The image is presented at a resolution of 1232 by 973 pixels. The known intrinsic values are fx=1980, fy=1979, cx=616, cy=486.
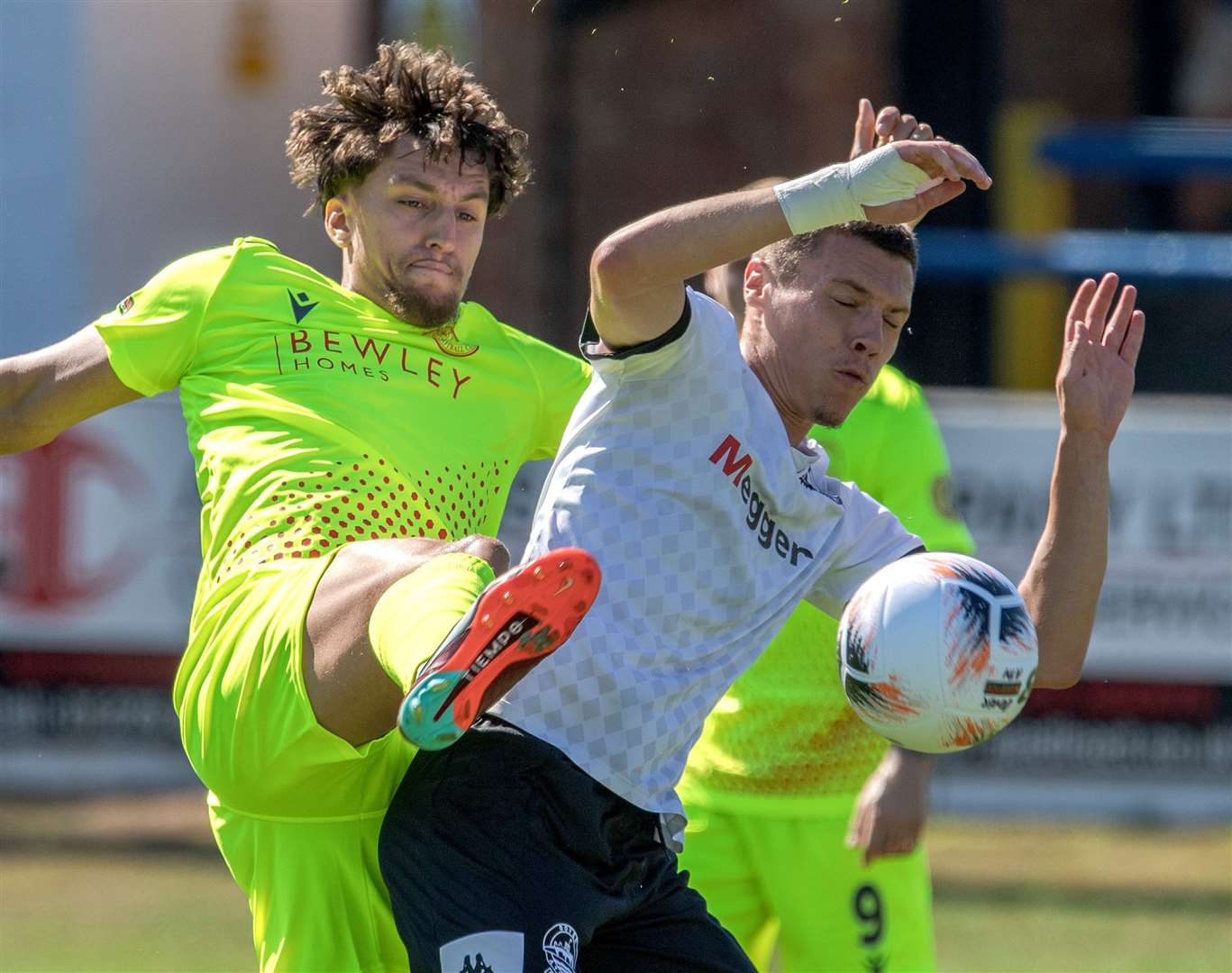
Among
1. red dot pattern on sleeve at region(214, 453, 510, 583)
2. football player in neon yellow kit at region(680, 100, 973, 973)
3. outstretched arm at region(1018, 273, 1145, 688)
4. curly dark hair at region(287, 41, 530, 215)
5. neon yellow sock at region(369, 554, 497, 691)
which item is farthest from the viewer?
football player in neon yellow kit at region(680, 100, 973, 973)

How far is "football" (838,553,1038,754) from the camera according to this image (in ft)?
11.2

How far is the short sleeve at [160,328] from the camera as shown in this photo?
4.04 meters

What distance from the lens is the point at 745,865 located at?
4.87 m

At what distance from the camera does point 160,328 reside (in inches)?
159

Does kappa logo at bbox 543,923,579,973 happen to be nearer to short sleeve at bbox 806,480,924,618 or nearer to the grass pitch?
short sleeve at bbox 806,480,924,618

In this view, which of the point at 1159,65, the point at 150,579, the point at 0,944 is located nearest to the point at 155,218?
the point at 150,579

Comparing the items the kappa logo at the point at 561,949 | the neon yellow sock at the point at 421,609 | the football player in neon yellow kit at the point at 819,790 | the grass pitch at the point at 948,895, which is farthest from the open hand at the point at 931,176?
the grass pitch at the point at 948,895

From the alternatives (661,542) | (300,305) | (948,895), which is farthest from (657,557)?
(948,895)

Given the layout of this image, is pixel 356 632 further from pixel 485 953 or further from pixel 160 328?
pixel 160 328

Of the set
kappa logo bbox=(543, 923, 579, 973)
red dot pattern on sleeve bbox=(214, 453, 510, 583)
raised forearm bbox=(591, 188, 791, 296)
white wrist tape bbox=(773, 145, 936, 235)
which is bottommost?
kappa logo bbox=(543, 923, 579, 973)

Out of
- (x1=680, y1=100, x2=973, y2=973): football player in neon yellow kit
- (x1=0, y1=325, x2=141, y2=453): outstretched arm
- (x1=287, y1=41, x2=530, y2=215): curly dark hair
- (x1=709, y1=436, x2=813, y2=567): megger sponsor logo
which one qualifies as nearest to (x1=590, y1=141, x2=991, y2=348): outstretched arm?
(x1=709, y1=436, x2=813, y2=567): megger sponsor logo

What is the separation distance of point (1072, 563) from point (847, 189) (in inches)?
42.3

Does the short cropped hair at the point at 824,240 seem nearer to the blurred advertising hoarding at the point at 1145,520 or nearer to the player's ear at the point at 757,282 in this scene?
the player's ear at the point at 757,282

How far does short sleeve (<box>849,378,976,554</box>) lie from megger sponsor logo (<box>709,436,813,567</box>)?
49.1 inches
